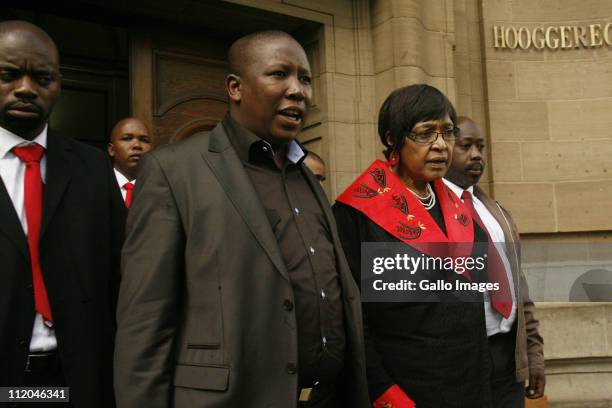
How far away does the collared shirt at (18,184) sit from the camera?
5.96ft

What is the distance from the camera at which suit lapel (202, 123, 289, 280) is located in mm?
1767

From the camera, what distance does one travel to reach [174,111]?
5.53 m

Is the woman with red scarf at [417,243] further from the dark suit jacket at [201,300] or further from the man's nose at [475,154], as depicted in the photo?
the man's nose at [475,154]

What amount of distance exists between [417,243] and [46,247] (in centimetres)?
128

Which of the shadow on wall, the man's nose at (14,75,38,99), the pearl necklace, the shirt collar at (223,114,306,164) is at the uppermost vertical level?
the man's nose at (14,75,38,99)

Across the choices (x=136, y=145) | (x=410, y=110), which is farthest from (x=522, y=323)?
(x=136, y=145)

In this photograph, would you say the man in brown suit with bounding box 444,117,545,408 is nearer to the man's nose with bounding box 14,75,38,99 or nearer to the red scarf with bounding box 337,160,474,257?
the red scarf with bounding box 337,160,474,257

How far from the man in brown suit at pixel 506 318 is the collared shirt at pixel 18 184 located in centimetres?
163

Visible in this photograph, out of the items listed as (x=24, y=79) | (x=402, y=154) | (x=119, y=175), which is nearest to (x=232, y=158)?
(x=24, y=79)

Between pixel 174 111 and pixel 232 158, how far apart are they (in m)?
3.82

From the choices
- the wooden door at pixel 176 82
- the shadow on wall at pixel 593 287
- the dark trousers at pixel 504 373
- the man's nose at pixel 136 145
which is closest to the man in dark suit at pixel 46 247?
the dark trousers at pixel 504 373

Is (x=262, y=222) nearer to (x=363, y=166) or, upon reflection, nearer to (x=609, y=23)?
(x=363, y=166)

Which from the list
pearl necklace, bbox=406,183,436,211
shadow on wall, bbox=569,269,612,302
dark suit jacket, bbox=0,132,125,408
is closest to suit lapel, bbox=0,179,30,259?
dark suit jacket, bbox=0,132,125,408

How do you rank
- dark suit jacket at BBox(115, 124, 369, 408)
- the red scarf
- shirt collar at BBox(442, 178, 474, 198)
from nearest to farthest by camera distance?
1. dark suit jacket at BBox(115, 124, 369, 408)
2. the red scarf
3. shirt collar at BBox(442, 178, 474, 198)
